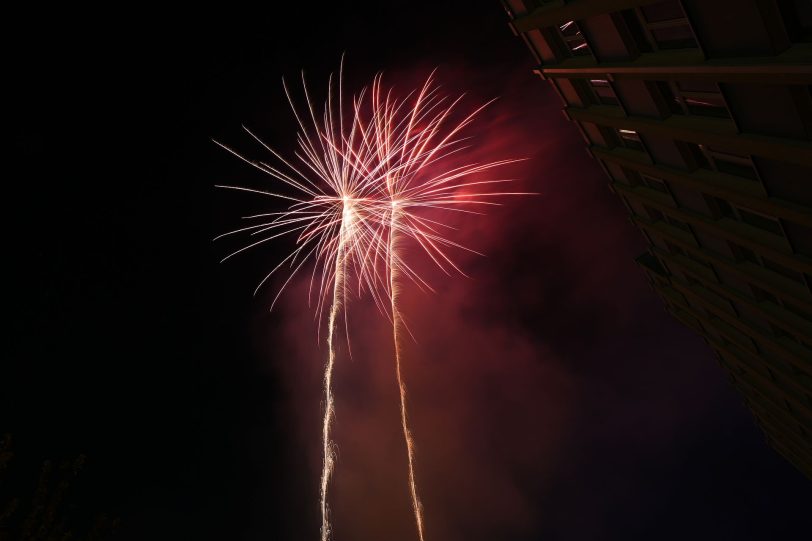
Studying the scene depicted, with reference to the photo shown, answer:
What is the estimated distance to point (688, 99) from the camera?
29.4 feet

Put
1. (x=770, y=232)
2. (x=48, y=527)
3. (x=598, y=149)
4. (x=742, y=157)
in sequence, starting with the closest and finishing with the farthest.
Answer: (x=742, y=157) < (x=770, y=232) < (x=598, y=149) < (x=48, y=527)

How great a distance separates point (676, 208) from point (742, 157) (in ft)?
12.0

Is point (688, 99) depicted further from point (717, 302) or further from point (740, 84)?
point (717, 302)

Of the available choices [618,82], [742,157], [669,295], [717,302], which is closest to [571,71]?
[618,82]

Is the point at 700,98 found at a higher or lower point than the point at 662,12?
lower

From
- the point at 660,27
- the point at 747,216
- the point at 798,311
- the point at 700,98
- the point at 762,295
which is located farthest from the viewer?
the point at 762,295

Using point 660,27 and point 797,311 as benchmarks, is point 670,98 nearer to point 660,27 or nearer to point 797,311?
point 660,27

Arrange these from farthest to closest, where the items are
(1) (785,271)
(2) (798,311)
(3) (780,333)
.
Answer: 1. (3) (780,333)
2. (2) (798,311)
3. (1) (785,271)

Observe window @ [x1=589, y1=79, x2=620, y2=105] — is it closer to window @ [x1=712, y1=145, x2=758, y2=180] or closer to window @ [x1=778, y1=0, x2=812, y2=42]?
window @ [x1=712, y1=145, x2=758, y2=180]

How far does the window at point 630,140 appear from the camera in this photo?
12084 mm

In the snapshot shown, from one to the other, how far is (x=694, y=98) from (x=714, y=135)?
1.19m

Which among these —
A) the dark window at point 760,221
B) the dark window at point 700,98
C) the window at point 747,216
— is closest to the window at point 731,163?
the dark window at point 700,98

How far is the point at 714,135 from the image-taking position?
8.05 meters

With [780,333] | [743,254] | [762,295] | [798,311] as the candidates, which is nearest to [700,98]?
[743,254]
